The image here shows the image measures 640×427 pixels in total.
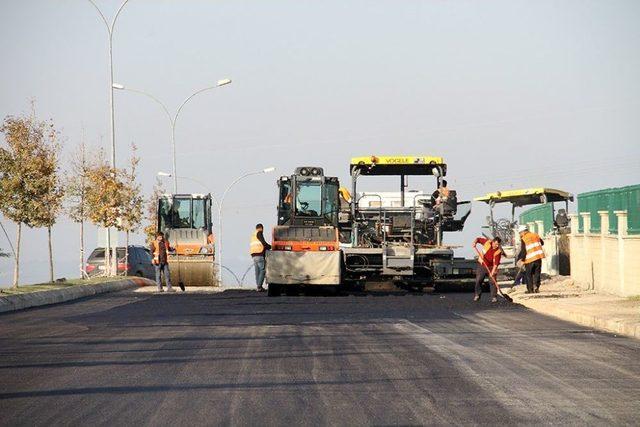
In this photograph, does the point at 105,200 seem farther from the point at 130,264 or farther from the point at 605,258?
the point at 605,258

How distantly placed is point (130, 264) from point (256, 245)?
15.5 m

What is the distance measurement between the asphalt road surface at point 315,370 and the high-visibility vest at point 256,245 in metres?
11.4

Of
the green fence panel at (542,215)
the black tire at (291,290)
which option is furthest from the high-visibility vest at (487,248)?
the green fence panel at (542,215)

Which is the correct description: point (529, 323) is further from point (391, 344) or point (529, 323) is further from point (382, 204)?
point (382, 204)

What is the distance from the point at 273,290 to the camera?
32.8 metres

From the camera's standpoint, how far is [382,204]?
33031 millimetres

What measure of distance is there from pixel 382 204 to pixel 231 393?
21.6 m

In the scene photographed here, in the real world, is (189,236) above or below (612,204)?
below

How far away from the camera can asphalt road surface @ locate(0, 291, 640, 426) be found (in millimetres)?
10422

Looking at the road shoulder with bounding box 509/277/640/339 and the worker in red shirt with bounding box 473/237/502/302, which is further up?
the worker in red shirt with bounding box 473/237/502/302

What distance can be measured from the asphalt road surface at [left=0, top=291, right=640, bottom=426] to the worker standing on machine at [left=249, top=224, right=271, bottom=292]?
11349 mm

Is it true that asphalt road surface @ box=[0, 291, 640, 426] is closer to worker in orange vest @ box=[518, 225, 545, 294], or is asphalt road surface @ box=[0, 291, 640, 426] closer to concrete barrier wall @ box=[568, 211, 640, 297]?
concrete barrier wall @ box=[568, 211, 640, 297]

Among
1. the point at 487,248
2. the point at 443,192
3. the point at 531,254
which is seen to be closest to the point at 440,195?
the point at 443,192

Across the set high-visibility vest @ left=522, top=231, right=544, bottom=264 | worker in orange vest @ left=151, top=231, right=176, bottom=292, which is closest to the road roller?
worker in orange vest @ left=151, top=231, right=176, bottom=292
